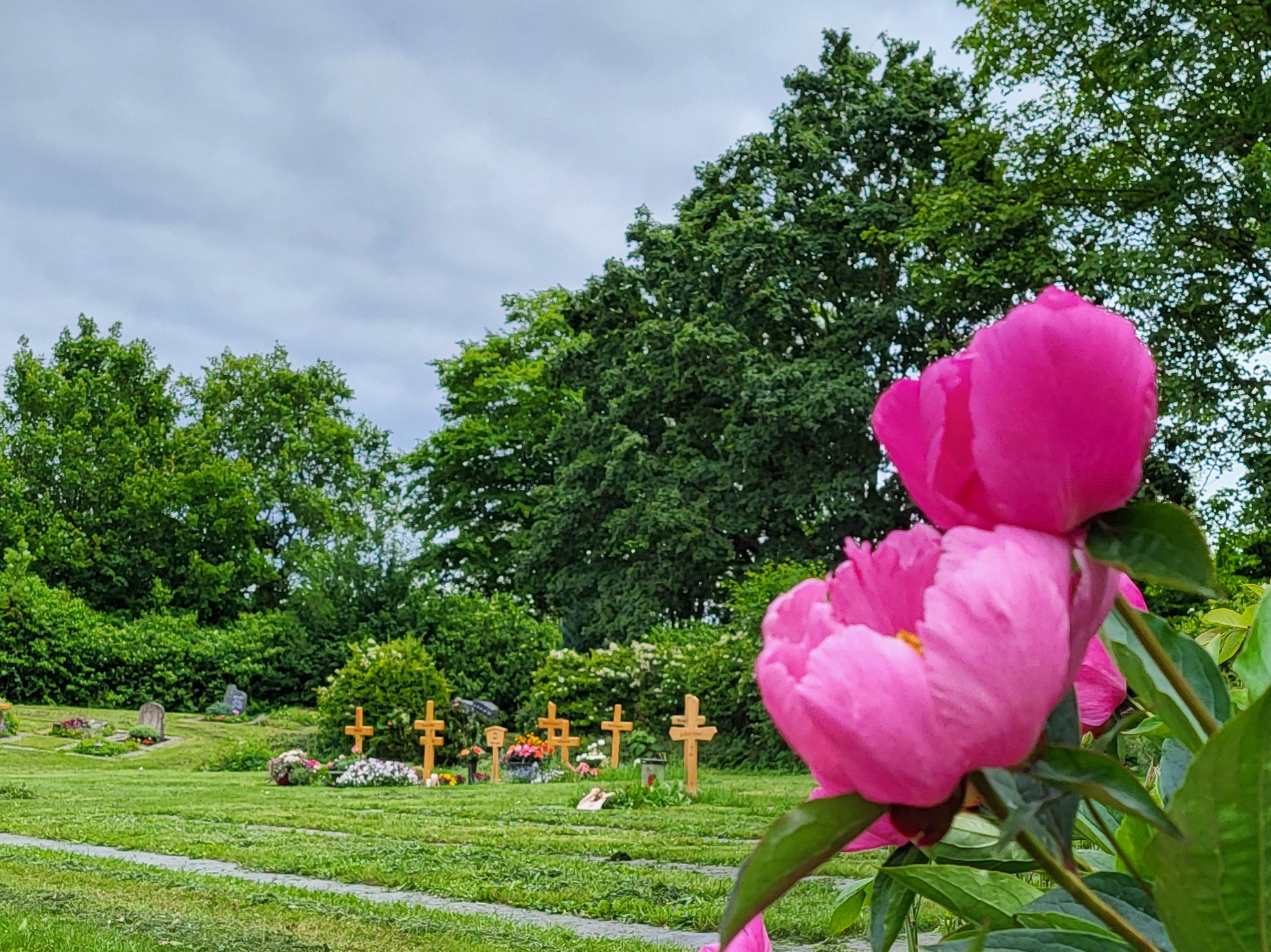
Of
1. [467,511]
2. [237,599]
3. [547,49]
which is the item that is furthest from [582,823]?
[237,599]

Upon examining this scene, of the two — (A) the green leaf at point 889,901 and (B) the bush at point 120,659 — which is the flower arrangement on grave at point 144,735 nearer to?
(B) the bush at point 120,659

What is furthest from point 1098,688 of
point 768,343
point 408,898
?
point 768,343

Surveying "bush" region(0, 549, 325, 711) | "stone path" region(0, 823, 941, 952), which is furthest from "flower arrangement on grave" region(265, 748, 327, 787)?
"bush" region(0, 549, 325, 711)

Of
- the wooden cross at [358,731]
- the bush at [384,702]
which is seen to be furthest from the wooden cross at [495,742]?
the wooden cross at [358,731]

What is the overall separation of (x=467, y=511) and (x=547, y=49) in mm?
18306

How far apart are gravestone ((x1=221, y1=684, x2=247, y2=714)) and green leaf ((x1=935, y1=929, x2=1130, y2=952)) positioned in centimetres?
2094

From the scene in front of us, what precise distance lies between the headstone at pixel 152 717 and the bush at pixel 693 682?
576 centimetres

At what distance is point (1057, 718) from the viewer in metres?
0.39

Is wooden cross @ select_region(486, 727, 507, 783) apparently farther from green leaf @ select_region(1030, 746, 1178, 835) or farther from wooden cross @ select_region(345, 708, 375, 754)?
green leaf @ select_region(1030, 746, 1178, 835)

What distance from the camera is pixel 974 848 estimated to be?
600 millimetres

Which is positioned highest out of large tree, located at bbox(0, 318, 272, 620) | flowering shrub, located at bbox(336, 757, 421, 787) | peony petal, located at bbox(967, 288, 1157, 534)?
large tree, located at bbox(0, 318, 272, 620)

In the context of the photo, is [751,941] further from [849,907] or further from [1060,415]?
[1060,415]

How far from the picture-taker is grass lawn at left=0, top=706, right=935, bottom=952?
4062 millimetres

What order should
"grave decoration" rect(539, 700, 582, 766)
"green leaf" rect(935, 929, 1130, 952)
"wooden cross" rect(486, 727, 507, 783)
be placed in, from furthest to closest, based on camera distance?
"grave decoration" rect(539, 700, 582, 766)
"wooden cross" rect(486, 727, 507, 783)
"green leaf" rect(935, 929, 1130, 952)
